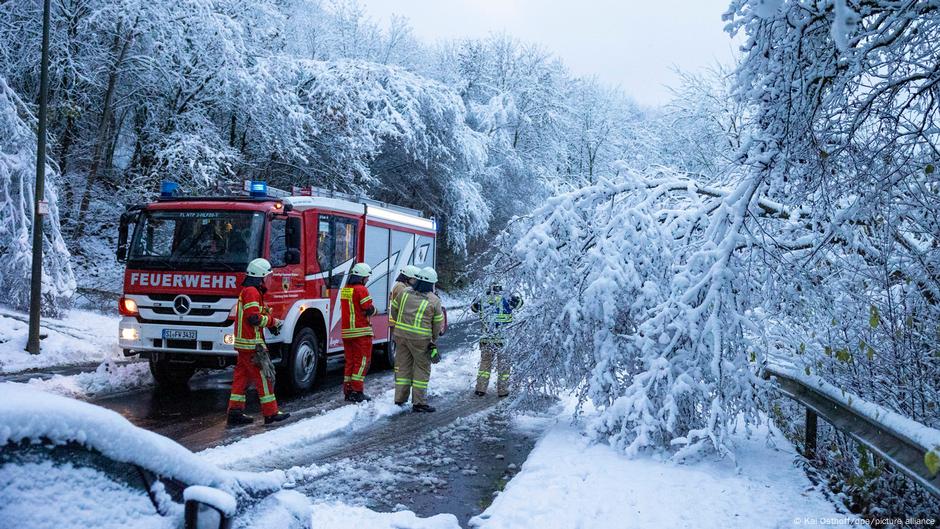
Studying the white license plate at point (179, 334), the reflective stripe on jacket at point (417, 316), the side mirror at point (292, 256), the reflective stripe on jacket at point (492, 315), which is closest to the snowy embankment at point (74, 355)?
the white license plate at point (179, 334)

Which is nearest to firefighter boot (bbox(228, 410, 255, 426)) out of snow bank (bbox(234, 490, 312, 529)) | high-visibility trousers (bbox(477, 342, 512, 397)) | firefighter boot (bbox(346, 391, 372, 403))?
firefighter boot (bbox(346, 391, 372, 403))

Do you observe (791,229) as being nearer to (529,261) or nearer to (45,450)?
(529,261)

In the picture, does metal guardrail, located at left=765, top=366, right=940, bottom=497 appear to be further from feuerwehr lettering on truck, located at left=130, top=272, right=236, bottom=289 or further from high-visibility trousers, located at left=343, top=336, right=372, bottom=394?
feuerwehr lettering on truck, located at left=130, top=272, right=236, bottom=289

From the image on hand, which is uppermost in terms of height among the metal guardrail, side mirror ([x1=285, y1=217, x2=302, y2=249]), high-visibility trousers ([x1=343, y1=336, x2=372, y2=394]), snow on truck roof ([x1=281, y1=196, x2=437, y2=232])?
snow on truck roof ([x1=281, y1=196, x2=437, y2=232])

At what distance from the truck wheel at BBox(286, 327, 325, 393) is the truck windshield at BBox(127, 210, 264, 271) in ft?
4.81

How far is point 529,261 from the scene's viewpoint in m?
7.16

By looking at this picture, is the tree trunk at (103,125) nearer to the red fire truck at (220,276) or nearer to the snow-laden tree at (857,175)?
the red fire truck at (220,276)

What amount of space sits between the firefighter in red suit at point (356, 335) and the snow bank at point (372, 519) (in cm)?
398

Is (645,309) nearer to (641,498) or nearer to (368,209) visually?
(641,498)

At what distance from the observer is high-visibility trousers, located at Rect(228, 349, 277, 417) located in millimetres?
7691

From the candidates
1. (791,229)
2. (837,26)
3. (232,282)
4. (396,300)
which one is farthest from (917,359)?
(232,282)

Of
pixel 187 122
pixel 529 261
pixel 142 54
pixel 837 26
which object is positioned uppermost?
pixel 142 54

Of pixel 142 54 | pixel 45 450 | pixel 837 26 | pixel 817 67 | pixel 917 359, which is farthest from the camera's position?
pixel 142 54

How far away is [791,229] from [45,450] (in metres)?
5.97
